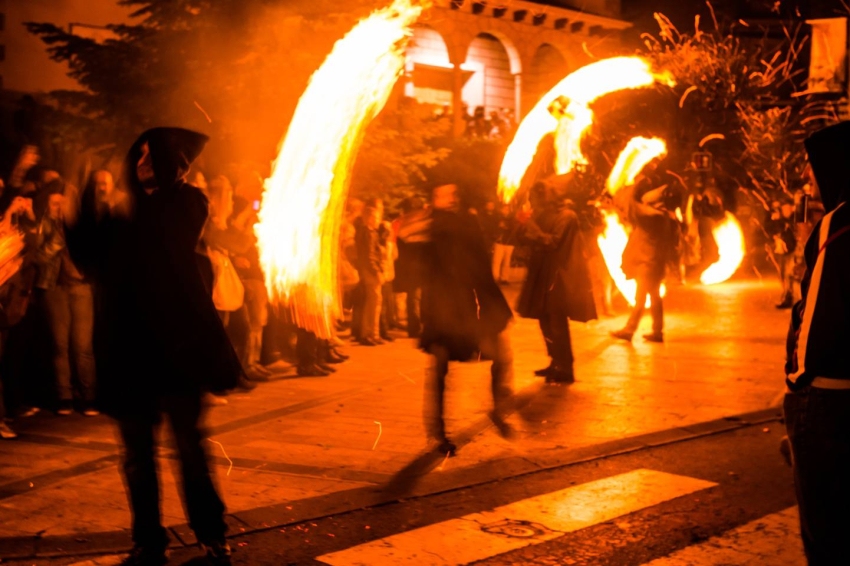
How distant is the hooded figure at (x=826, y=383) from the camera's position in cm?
352

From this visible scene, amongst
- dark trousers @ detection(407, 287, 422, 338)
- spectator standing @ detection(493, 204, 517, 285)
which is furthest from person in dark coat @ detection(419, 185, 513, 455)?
spectator standing @ detection(493, 204, 517, 285)

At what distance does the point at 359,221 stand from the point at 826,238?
9218mm

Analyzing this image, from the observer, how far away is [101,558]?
484 centimetres

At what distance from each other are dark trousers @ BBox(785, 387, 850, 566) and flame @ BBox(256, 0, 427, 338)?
22.7 ft

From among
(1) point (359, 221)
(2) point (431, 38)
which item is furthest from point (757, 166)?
(1) point (359, 221)

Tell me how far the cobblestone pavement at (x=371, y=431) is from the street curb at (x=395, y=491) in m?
0.02

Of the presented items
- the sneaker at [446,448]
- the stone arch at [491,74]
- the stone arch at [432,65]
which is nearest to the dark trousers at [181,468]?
the sneaker at [446,448]

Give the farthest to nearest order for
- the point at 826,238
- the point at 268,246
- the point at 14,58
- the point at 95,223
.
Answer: the point at 14,58
the point at 268,246
the point at 95,223
the point at 826,238

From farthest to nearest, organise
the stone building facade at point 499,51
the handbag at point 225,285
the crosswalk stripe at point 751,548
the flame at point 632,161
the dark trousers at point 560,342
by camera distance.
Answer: the stone building facade at point 499,51, the flame at point 632,161, the dark trousers at point 560,342, the handbag at point 225,285, the crosswalk stripe at point 751,548

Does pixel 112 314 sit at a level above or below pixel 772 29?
below

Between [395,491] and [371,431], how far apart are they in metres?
1.69

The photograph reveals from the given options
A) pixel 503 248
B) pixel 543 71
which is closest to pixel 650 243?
pixel 503 248

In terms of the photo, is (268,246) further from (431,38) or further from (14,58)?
(431,38)

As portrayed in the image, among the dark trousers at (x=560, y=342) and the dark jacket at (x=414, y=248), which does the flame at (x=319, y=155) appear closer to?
the dark trousers at (x=560, y=342)
